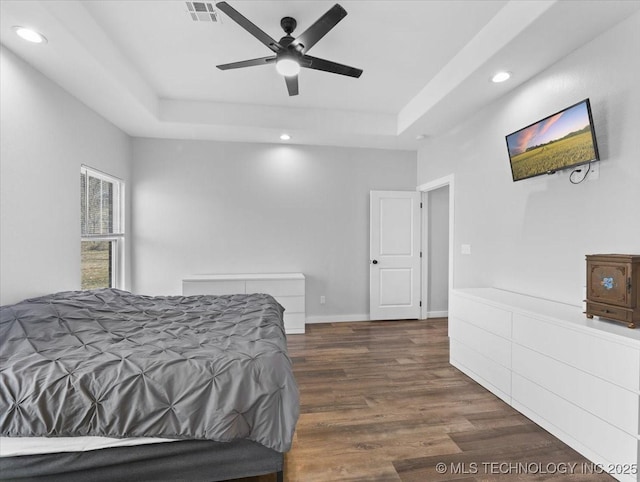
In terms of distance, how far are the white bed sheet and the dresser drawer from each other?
270 cm

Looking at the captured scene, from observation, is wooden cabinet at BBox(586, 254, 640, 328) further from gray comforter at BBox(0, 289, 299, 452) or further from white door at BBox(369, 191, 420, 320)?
white door at BBox(369, 191, 420, 320)

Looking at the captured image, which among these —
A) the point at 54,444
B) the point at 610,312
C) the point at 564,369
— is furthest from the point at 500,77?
the point at 54,444

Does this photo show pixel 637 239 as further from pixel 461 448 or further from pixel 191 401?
pixel 191 401

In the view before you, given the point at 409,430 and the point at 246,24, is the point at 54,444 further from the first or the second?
the point at 246,24

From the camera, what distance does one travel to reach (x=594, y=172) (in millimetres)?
2350

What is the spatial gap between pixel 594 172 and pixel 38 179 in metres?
4.37

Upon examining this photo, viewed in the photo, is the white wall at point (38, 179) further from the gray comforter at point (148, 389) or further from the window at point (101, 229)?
the gray comforter at point (148, 389)

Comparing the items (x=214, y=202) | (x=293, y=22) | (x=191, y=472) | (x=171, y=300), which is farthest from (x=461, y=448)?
(x=214, y=202)

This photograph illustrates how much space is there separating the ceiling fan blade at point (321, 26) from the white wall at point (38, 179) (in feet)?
7.14

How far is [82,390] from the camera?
152cm

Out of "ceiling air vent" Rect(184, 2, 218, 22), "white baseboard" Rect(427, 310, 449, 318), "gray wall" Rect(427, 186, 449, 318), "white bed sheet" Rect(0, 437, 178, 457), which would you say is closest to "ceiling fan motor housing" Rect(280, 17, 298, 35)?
"ceiling air vent" Rect(184, 2, 218, 22)

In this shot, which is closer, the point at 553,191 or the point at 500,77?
the point at 553,191

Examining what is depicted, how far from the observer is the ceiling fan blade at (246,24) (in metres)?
2.06

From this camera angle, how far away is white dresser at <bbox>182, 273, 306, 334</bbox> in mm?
4473
